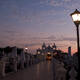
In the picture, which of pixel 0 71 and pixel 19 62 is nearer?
pixel 0 71

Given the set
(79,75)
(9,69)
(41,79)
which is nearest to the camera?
(79,75)

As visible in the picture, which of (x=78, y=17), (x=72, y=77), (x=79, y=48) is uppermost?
(x=78, y=17)

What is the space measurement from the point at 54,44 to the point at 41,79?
273 feet

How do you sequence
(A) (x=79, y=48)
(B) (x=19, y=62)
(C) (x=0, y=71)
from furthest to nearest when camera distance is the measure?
1. (B) (x=19, y=62)
2. (C) (x=0, y=71)
3. (A) (x=79, y=48)

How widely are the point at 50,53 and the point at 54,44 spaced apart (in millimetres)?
15303

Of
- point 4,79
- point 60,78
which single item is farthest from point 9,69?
point 60,78

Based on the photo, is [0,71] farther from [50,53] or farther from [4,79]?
[50,53]

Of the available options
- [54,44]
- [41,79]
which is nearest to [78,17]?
[41,79]

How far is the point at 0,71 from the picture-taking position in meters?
14.7

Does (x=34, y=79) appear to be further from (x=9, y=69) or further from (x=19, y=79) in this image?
(x=9, y=69)

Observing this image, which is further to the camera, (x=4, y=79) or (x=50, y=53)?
(x=50, y=53)

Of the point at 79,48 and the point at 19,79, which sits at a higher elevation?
the point at 79,48

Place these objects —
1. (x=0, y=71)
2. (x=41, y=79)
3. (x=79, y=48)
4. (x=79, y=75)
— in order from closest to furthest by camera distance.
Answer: (x=79, y=75) → (x=79, y=48) → (x=41, y=79) → (x=0, y=71)

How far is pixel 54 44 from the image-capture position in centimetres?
9556
